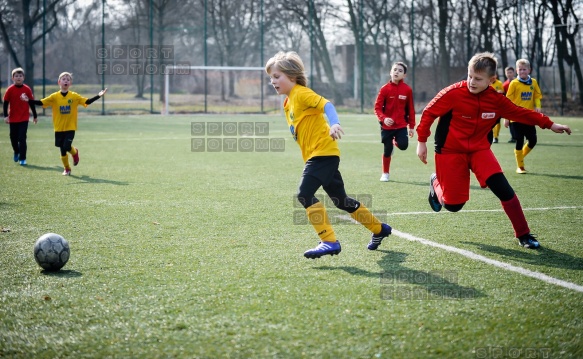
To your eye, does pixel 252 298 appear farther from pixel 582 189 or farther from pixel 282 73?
pixel 582 189

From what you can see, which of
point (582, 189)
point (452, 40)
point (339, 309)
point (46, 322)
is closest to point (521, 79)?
point (582, 189)

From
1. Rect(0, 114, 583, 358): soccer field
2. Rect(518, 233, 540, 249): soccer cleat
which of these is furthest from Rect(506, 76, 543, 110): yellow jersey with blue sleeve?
Rect(518, 233, 540, 249): soccer cleat

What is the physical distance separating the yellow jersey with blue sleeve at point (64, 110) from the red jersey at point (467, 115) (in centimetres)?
849

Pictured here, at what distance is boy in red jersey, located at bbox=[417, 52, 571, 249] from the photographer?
5867mm

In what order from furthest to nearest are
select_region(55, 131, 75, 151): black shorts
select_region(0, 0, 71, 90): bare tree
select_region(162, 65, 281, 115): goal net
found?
select_region(162, 65, 281, 115): goal net < select_region(0, 0, 71, 90): bare tree < select_region(55, 131, 75, 151): black shorts

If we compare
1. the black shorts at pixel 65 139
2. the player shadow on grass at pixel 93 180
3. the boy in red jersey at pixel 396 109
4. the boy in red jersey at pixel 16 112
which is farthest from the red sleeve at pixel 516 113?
the boy in red jersey at pixel 16 112

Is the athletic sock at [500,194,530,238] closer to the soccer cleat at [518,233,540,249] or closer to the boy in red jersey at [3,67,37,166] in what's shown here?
the soccer cleat at [518,233,540,249]

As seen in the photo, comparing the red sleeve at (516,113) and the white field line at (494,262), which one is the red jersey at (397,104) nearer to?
the white field line at (494,262)

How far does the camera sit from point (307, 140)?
5566 mm

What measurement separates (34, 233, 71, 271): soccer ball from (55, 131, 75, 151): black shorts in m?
7.52

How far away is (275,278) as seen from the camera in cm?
477

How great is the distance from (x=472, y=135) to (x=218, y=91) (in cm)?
3665

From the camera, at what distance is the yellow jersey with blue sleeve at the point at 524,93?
14.4 meters

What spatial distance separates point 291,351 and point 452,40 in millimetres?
44081
